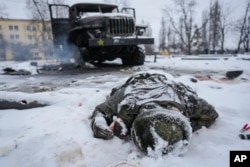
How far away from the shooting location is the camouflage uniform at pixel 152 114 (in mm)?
1683

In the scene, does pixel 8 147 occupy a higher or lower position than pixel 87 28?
lower

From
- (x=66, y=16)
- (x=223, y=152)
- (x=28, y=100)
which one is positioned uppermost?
(x=66, y=16)

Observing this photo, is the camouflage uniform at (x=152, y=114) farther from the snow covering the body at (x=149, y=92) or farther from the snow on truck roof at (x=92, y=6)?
the snow on truck roof at (x=92, y=6)

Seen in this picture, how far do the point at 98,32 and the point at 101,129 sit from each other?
17.8 feet

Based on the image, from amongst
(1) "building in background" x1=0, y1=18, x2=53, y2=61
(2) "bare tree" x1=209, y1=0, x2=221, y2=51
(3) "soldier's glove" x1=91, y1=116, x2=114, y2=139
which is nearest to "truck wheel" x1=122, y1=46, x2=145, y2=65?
(3) "soldier's glove" x1=91, y1=116, x2=114, y2=139

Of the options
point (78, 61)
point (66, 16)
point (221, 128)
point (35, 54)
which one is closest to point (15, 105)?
point (221, 128)

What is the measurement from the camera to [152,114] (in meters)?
1.73

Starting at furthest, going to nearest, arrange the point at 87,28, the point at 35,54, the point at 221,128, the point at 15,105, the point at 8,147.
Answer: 1. the point at 35,54
2. the point at 87,28
3. the point at 15,105
4. the point at 221,128
5. the point at 8,147

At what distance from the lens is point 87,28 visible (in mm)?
7367

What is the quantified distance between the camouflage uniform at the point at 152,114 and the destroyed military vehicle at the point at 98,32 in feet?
15.7

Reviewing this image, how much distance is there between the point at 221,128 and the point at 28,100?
2.29 metres

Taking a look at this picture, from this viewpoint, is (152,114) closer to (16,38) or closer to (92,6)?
(92,6)

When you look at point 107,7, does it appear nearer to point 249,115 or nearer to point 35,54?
point 249,115

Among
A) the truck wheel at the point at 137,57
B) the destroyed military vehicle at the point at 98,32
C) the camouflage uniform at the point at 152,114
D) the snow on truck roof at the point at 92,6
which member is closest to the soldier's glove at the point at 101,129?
the camouflage uniform at the point at 152,114
